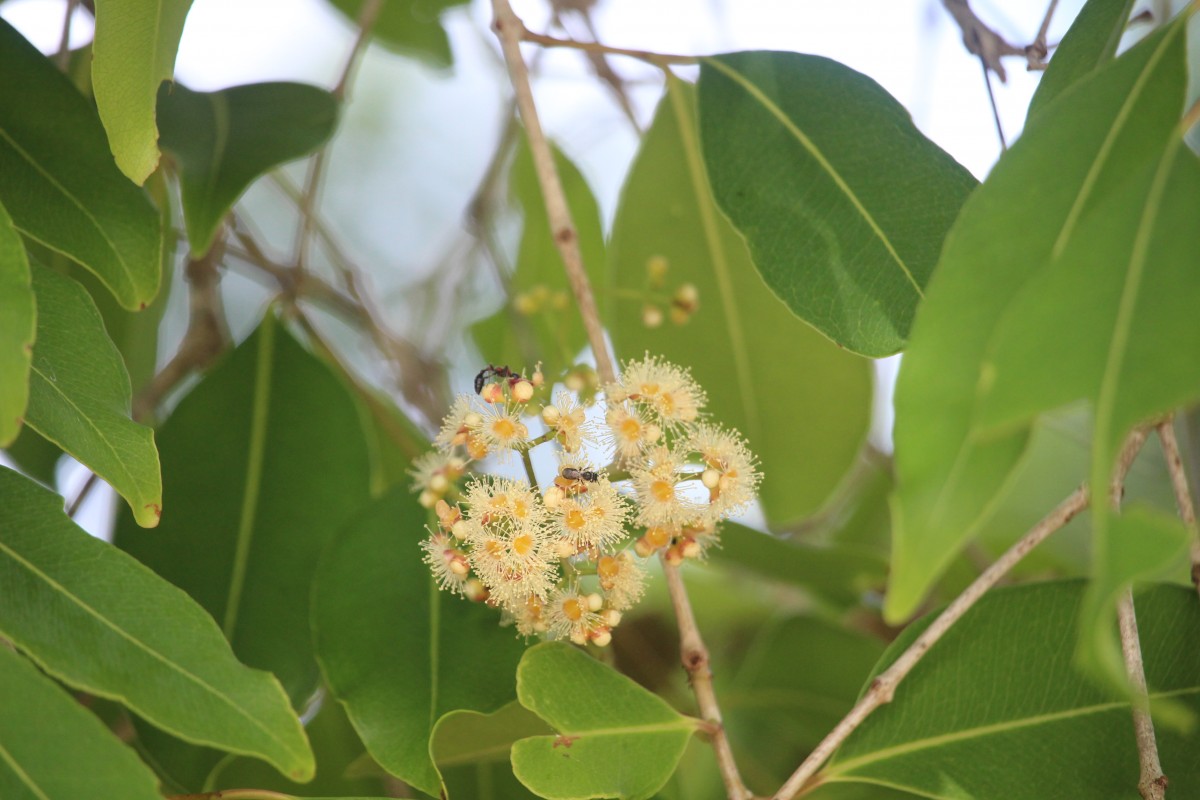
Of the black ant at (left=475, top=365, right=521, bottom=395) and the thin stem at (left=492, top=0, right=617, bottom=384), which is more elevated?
the thin stem at (left=492, top=0, right=617, bottom=384)

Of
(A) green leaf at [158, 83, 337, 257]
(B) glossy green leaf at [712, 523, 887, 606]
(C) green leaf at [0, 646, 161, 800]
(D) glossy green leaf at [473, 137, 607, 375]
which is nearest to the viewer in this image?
(C) green leaf at [0, 646, 161, 800]

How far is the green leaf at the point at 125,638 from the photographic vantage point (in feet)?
2.55

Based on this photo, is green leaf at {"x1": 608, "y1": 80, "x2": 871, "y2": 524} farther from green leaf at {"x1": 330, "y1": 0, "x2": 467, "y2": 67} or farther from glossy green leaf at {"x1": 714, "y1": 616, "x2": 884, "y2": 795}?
green leaf at {"x1": 330, "y1": 0, "x2": 467, "y2": 67}

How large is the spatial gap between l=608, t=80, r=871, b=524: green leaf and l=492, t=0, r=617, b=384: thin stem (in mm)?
292

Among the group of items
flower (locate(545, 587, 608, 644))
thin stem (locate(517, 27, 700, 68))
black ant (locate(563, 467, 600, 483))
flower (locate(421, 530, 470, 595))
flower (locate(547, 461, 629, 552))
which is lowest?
flower (locate(545, 587, 608, 644))

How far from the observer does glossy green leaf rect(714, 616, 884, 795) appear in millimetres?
1393

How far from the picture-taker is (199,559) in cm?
122

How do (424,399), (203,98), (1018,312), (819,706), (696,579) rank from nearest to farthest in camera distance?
(1018,312)
(203,98)
(819,706)
(424,399)
(696,579)

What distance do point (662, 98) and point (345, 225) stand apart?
1650mm

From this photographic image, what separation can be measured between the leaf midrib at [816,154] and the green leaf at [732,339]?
0.29m

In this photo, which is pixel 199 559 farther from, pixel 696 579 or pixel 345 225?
pixel 345 225

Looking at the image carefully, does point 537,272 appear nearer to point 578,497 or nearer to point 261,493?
point 261,493

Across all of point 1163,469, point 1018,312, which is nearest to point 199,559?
point 1018,312

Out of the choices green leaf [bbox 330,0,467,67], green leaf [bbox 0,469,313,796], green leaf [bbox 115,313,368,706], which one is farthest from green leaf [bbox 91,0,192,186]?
green leaf [bbox 330,0,467,67]
